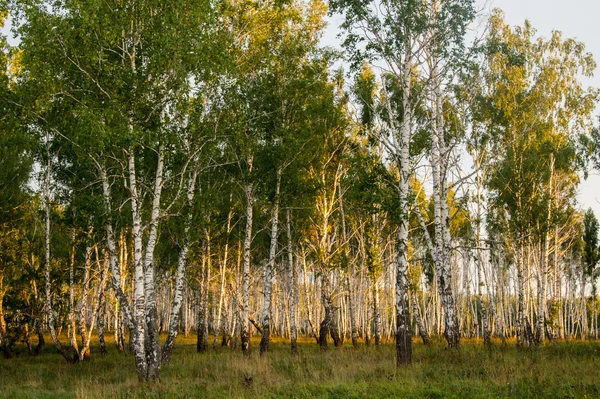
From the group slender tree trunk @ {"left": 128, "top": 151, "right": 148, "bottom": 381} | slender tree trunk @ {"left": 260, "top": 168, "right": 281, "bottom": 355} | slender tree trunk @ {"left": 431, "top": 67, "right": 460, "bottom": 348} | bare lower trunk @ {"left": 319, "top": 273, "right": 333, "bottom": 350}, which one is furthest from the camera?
bare lower trunk @ {"left": 319, "top": 273, "right": 333, "bottom": 350}

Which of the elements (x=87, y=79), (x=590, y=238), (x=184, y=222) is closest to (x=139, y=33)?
(x=87, y=79)

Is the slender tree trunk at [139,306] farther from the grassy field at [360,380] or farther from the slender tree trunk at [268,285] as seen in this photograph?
the slender tree trunk at [268,285]

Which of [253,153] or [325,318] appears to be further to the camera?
[325,318]

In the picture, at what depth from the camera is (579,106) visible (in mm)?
31000

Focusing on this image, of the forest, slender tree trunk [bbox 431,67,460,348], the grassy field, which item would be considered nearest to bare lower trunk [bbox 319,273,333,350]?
the forest

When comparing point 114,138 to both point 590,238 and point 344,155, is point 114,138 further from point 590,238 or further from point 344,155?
point 590,238

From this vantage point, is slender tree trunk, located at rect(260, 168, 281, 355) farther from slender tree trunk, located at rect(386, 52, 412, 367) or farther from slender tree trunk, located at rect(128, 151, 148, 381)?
slender tree trunk, located at rect(386, 52, 412, 367)

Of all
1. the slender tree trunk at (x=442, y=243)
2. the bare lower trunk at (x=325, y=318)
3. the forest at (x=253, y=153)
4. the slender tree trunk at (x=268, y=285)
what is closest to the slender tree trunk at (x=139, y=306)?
the forest at (x=253, y=153)

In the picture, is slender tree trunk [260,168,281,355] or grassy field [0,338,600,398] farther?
slender tree trunk [260,168,281,355]

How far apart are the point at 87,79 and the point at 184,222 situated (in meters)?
5.64

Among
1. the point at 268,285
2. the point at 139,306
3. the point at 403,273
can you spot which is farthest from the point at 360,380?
the point at 268,285

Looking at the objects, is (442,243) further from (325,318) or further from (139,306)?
(325,318)

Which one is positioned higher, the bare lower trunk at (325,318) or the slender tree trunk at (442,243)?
the slender tree trunk at (442,243)

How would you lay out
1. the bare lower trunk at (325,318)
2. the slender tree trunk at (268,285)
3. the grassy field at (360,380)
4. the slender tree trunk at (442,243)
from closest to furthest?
1. the grassy field at (360,380)
2. the slender tree trunk at (442,243)
3. the slender tree trunk at (268,285)
4. the bare lower trunk at (325,318)
